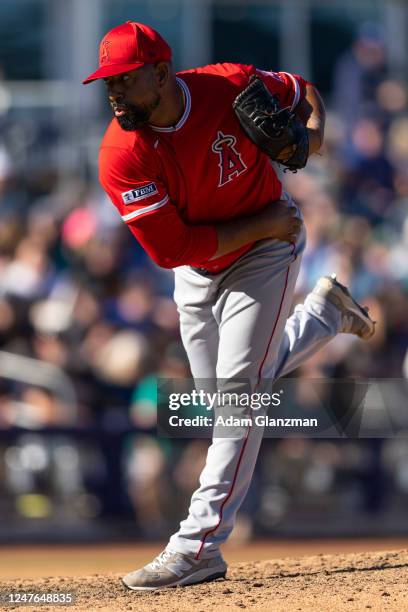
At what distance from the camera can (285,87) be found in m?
4.68

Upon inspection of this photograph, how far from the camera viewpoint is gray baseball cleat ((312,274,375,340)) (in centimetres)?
511

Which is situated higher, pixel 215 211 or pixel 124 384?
pixel 215 211

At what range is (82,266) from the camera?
29.9ft

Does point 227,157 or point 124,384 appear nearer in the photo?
point 227,157

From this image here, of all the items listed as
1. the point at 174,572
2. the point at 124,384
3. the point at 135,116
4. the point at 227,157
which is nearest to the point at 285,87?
the point at 227,157

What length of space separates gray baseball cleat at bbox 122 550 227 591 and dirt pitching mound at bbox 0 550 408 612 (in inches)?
1.4

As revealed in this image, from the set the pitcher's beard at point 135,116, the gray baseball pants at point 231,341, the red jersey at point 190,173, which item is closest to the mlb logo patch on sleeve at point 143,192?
the red jersey at point 190,173

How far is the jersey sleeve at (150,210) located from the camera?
4.22m

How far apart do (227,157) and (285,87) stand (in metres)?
0.51

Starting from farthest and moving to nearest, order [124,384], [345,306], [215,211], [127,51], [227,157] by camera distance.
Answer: [124,384] → [345,306] → [215,211] → [227,157] → [127,51]

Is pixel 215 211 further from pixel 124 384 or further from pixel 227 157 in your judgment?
pixel 124 384

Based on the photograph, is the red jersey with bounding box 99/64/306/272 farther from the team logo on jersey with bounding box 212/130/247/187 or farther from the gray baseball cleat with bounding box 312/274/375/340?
the gray baseball cleat with bounding box 312/274/375/340

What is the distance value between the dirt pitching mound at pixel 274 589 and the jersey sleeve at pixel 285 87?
6.39 feet

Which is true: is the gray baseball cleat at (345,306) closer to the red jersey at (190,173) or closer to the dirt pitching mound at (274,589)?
the red jersey at (190,173)
